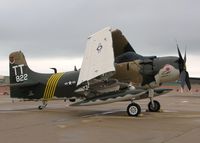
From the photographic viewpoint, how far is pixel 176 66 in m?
14.8

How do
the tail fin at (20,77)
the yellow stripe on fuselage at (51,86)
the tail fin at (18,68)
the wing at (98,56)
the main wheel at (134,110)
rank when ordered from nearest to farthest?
the wing at (98,56), the main wheel at (134,110), the yellow stripe on fuselage at (51,86), the tail fin at (20,77), the tail fin at (18,68)

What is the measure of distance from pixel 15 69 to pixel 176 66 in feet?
28.8

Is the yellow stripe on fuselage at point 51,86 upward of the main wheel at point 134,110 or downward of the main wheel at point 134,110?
upward

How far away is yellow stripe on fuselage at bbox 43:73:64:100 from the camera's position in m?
17.4

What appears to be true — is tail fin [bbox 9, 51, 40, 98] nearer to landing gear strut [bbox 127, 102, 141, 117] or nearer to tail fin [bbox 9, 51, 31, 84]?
tail fin [bbox 9, 51, 31, 84]

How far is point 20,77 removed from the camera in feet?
62.6

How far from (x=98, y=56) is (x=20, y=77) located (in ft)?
21.5

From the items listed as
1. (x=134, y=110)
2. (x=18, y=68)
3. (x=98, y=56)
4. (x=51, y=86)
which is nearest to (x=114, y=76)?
(x=98, y=56)

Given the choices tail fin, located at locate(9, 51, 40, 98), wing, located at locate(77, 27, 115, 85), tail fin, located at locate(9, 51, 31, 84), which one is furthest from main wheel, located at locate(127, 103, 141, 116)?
tail fin, located at locate(9, 51, 31, 84)

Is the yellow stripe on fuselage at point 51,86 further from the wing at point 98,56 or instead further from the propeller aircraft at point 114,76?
the wing at point 98,56

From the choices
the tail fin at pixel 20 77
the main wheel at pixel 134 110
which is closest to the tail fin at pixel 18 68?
the tail fin at pixel 20 77

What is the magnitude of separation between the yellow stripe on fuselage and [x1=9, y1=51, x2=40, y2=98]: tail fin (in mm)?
841

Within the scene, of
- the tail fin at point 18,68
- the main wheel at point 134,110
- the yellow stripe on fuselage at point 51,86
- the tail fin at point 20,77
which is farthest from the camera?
the tail fin at point 18,68

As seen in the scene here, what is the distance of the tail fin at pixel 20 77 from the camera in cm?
1848
